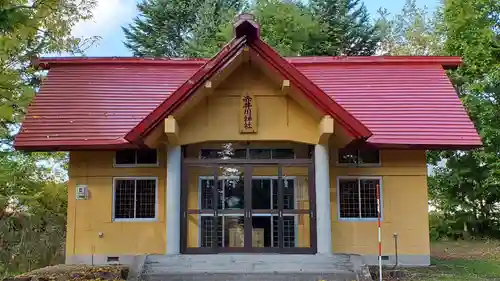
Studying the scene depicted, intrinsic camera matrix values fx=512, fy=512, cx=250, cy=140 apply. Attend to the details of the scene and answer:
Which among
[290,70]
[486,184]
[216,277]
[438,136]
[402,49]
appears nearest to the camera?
[216,277]

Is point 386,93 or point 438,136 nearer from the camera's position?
point 438,136

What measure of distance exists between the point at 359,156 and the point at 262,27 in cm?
1692

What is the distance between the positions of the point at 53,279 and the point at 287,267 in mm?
4712

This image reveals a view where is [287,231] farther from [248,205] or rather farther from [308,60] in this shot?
[308,60]

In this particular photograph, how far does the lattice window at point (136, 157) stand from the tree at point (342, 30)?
17.1 meters

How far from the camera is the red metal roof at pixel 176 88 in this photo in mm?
12711

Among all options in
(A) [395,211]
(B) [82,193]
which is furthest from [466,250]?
(B) [82,193]

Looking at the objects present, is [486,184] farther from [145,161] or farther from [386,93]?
[145,161]

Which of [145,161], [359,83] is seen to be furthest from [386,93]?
[145,161]

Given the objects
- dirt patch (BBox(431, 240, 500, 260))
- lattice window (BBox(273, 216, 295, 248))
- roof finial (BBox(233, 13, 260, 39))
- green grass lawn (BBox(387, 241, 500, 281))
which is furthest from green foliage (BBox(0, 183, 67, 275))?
dirt patch (BBox(431, 240, 500, 260))

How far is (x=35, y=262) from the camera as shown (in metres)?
15.6

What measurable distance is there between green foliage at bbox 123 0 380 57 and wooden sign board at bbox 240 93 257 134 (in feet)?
48.9

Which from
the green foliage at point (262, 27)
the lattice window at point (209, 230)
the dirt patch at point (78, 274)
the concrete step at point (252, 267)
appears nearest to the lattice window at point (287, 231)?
the concrete step at point (252, 267)

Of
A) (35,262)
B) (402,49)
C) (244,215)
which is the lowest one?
(35,262)
